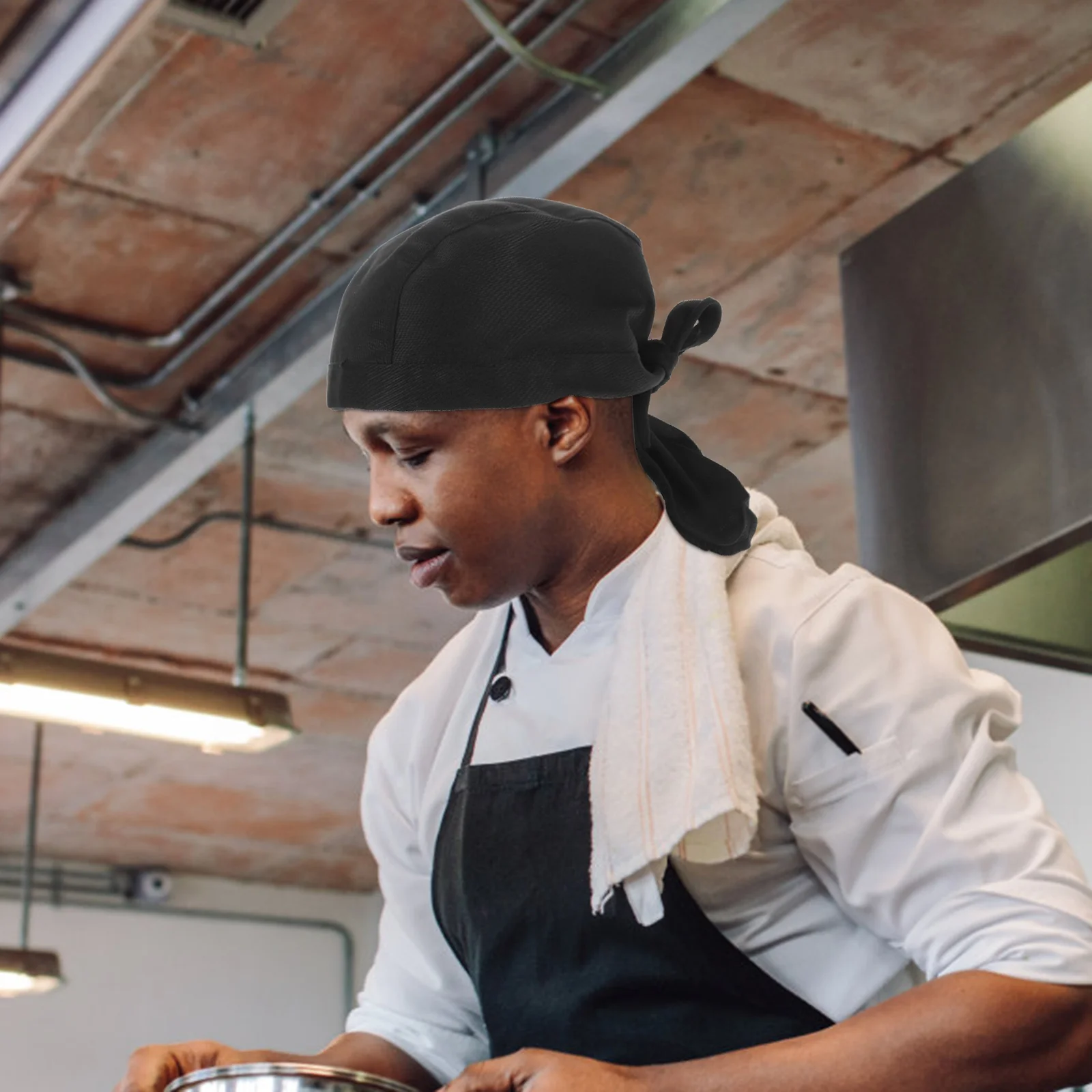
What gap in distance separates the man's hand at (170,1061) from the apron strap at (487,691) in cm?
26

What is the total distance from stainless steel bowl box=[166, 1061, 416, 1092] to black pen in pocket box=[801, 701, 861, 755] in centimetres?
36

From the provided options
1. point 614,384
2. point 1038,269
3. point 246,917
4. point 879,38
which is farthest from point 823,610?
point 246,917

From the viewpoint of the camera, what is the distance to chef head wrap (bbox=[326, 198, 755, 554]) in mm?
1252

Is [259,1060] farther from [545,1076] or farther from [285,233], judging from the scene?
[285,233]

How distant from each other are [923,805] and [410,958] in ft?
1.65

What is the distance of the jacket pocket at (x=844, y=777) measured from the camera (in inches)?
46.5

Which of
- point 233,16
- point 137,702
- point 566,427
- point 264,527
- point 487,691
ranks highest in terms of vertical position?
point 264,527

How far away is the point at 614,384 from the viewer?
4.22 ft

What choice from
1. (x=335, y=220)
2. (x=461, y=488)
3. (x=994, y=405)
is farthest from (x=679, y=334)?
(x=335, y=220)

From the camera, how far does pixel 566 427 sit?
1.29 m

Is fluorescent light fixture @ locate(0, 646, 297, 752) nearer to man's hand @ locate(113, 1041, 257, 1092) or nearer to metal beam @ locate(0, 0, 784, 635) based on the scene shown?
metal beam @ locate(0, 0, 784, 635)

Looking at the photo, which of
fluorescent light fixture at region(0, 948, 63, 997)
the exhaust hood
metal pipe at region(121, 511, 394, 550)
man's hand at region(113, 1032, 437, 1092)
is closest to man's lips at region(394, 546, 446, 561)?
man's hand at region(113, 1032, 437, 1092)

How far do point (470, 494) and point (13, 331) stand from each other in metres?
3.60

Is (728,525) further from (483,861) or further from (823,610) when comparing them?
(483,861)
